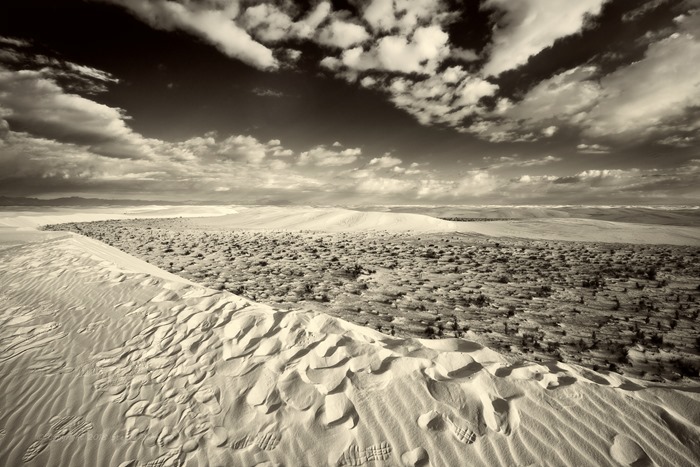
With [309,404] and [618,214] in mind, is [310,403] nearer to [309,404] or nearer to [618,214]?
[309,404]

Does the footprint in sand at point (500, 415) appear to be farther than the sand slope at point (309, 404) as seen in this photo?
Yes

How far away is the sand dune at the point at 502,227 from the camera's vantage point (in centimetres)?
2381

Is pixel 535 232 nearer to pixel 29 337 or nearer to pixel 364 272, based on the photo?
pixel 364 272

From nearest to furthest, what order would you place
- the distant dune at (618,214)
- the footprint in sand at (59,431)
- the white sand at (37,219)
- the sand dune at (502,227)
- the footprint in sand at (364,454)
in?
the footprint in sand at (364,454)
the footprint in sand at (59,431)
the white sand at (37,219)
the sand dune at (502,227)
the distant dune at (618,214)

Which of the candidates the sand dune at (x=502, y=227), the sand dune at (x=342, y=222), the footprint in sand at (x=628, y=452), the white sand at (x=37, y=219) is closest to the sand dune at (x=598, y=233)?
the sand dune at (x=502, y=227)

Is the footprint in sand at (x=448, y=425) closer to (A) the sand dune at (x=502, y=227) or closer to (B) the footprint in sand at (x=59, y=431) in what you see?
(B) the footprint in sand at (x=59, y=431)

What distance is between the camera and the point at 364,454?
2.66 meters

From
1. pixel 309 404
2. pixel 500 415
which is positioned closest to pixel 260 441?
pixel 309 404

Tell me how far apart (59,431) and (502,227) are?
110ft

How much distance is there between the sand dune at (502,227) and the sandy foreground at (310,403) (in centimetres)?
2378

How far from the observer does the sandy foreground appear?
106 inches

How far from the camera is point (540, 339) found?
5770 mm

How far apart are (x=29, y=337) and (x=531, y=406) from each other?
7.68m

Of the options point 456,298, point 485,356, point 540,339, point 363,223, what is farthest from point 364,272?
point 363,223
